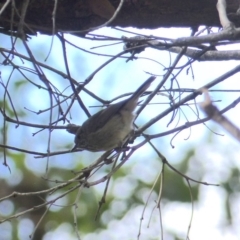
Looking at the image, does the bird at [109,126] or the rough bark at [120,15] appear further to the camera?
the bird at [109,126]

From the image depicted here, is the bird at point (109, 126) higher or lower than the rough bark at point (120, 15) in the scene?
lower

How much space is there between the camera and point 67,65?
185 cm

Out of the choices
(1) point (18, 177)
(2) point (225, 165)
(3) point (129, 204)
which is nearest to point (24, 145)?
(1) point (18, 177)

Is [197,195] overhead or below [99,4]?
overhead

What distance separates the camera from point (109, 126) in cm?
269

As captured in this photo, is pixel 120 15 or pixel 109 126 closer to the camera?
pixel 120 15

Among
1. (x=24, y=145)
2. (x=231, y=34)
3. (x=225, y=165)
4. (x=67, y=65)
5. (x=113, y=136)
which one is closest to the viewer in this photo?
(x=231, y=34)

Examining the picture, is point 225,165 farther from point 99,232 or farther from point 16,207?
point 16,207

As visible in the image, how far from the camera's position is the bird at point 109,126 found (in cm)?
257

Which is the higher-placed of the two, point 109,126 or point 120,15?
point 120,15

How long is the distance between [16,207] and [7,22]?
157 inches

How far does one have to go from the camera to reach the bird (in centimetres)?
257

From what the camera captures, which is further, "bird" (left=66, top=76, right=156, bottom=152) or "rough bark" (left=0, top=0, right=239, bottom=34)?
"bird" (left=66, top=76, right=156, bottom=152)

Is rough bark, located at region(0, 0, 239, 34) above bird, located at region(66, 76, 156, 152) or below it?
above
